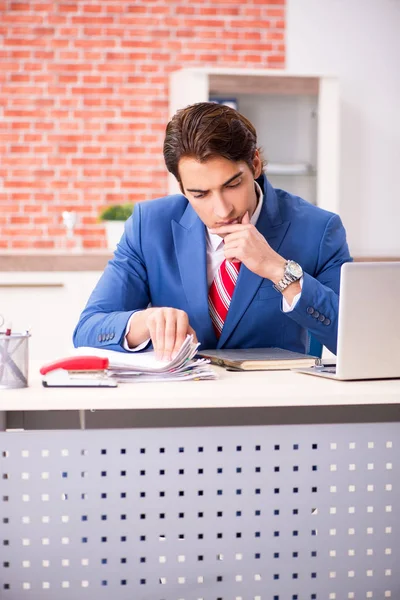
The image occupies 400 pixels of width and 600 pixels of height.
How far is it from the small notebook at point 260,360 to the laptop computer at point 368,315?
22 centimetres

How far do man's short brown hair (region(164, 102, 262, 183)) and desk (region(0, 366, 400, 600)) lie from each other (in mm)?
Result: 603

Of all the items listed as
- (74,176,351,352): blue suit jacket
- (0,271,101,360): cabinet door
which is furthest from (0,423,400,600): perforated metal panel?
(0,271,101,360): cabinet door

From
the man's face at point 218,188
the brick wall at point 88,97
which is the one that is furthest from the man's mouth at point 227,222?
the brick wall at point 88,97

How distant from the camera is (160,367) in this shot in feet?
5.44

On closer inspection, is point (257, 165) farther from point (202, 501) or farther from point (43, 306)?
point (43, 306)

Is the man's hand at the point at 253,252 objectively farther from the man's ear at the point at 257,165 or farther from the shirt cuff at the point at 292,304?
the man's ear at the point at 257,165

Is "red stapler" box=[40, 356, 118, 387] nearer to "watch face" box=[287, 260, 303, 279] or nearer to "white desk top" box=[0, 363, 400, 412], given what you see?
"white desk top" box=[0, 363, 400, 412]

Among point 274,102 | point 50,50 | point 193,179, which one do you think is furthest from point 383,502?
point 50,50

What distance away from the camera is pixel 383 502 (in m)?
1.58

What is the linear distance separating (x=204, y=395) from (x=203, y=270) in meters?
0.69

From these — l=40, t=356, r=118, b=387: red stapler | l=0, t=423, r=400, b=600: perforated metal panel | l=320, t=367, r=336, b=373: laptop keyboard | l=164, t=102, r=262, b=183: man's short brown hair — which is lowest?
l=0, t=423, r=400, b=600: perforated metal panel

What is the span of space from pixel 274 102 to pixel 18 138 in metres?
1.43

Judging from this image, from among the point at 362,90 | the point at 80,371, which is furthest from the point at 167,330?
the point at 362,90

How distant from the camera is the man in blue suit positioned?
75.0 inches
